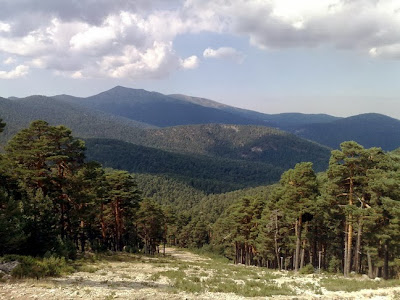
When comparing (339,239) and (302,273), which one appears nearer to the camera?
(302,273)

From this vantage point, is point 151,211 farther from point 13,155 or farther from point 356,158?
point 356,158

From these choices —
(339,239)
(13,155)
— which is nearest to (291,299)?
(13,155)

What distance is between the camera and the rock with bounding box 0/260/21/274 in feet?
50.8

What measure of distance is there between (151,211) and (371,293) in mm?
41083

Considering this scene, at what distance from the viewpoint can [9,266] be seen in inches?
631

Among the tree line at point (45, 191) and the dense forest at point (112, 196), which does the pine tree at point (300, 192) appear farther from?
the tree line at point (45, 191)

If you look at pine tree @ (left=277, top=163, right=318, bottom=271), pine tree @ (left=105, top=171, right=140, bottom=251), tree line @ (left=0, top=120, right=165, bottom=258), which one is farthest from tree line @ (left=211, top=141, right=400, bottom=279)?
tree line @ (left=0, top=120, right=165, bottom=258)

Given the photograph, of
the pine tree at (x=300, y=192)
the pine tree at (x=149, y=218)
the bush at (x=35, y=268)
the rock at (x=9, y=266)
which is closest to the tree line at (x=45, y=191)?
the bush at (x=35, y=268)

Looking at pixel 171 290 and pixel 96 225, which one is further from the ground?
pixel 171 290

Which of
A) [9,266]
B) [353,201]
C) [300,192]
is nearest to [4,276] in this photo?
[9,266]

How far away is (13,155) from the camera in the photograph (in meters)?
27.6

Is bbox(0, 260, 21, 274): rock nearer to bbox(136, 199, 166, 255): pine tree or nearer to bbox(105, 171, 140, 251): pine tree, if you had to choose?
bbox(105, 171, 140, 251): pine tree

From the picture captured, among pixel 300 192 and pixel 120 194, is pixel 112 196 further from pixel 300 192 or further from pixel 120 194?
pixel 300 192

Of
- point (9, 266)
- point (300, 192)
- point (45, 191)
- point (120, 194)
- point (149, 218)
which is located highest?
point (300, 192)
